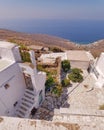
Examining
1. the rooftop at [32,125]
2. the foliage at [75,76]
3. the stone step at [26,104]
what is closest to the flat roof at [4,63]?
the stone step at [26,104]

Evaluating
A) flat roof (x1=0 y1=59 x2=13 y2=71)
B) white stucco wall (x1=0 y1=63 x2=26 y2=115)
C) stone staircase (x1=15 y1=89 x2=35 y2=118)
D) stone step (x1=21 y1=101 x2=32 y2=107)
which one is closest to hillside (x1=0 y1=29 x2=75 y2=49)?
stone staircase (x1=15 y1=89 x2=35 y2=118)

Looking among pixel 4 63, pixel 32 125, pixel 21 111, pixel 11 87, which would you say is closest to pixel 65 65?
pixel 21 111

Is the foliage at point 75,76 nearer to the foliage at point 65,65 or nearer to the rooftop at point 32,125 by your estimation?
the foliage at point 65,65

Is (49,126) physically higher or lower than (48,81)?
higher

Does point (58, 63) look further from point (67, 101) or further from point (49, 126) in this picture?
point (49, 126)

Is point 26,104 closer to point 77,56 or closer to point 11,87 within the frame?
point 11,87

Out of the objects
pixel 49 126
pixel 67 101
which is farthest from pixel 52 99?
pixel 49 126
